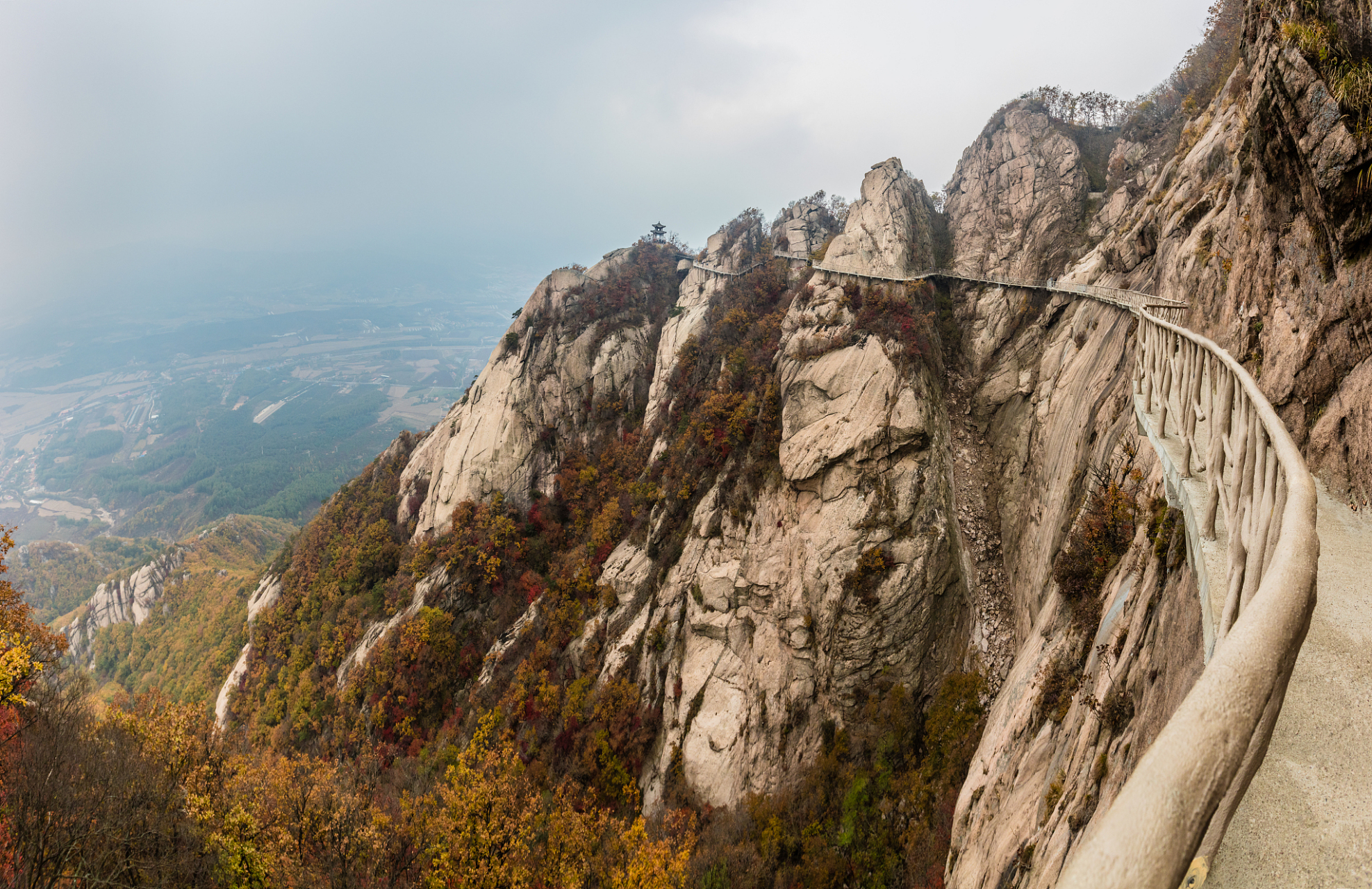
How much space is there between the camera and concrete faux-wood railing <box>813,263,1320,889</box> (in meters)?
1.50

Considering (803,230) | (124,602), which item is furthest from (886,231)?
(124,602)

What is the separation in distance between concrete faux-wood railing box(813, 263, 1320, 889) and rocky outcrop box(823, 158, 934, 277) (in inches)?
1349

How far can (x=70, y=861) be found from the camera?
11.7 meters

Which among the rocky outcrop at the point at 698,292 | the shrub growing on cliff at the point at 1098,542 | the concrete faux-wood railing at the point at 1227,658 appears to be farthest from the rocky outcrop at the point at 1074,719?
the rocky outcrop at the point at 698,292

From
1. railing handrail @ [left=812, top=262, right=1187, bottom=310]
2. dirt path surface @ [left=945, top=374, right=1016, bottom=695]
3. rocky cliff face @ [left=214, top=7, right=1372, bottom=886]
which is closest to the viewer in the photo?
rocky cliff face @ [left=214, top=7, right=1372, bottom=886]

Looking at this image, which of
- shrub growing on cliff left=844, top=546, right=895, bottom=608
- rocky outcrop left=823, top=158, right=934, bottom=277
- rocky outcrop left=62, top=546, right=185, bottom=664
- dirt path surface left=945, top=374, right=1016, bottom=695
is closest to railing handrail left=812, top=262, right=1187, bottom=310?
rocky outcrop left=823, top=158, right=934, bottom=277

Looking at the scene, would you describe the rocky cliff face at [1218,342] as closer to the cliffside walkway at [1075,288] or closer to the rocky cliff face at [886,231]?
the cliffside walkway at [1075,288]

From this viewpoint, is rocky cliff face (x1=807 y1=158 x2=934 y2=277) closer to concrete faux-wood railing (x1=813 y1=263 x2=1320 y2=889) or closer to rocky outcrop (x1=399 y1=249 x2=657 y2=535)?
rocky outcrop (x1=399 y1=249 x2=657 y2=535)

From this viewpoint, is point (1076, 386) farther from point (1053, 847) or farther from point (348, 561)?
point (348, 561)

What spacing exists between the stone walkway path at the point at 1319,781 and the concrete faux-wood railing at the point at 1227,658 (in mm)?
475

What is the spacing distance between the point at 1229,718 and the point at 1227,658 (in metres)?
0.36

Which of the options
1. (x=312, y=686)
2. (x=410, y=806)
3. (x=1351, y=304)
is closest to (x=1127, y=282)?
(x=1351, y=304)

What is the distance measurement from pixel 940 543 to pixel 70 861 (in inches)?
1113

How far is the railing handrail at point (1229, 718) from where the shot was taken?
4.86 feet
